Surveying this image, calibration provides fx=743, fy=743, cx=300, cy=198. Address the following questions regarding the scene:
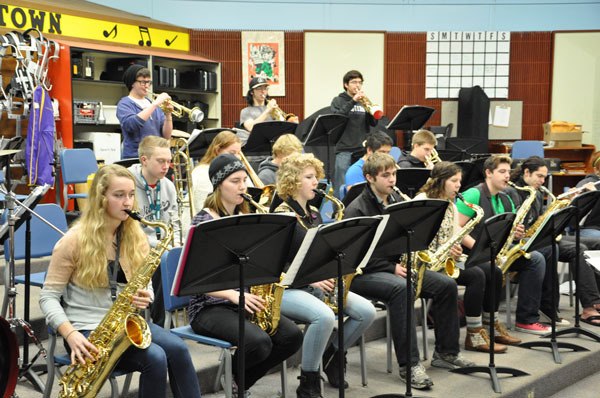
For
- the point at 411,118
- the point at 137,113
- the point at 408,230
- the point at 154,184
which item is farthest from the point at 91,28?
the point at 408,230

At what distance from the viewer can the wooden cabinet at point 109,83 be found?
841 cm

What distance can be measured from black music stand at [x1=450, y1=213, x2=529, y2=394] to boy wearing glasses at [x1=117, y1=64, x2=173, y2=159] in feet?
9.49

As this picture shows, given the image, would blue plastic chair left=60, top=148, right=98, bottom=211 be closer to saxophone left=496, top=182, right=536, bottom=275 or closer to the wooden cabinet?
the wooden cabinet

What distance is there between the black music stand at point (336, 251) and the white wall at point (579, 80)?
901 centimetres

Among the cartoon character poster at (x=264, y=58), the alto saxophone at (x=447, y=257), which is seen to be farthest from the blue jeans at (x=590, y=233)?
the cartoon character poster at (x=264, y=58)

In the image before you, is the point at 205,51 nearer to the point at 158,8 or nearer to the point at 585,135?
the point at 158,8

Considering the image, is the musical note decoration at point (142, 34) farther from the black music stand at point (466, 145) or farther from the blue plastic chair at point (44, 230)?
the blue plastic chair at point (44, 230)

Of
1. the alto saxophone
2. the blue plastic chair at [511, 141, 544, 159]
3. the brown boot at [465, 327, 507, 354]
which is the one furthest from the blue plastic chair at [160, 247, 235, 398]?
the blue plastic chair at [511, 141, 544, 159]

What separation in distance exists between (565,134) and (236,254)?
359 inches

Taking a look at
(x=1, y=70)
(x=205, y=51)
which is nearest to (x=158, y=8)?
(x=205, y=51)

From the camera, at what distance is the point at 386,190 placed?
15.8 feet

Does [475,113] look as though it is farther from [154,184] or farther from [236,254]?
[236,254]

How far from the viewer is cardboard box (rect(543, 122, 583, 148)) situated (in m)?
11.2

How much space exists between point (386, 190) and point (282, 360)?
1.41 m
